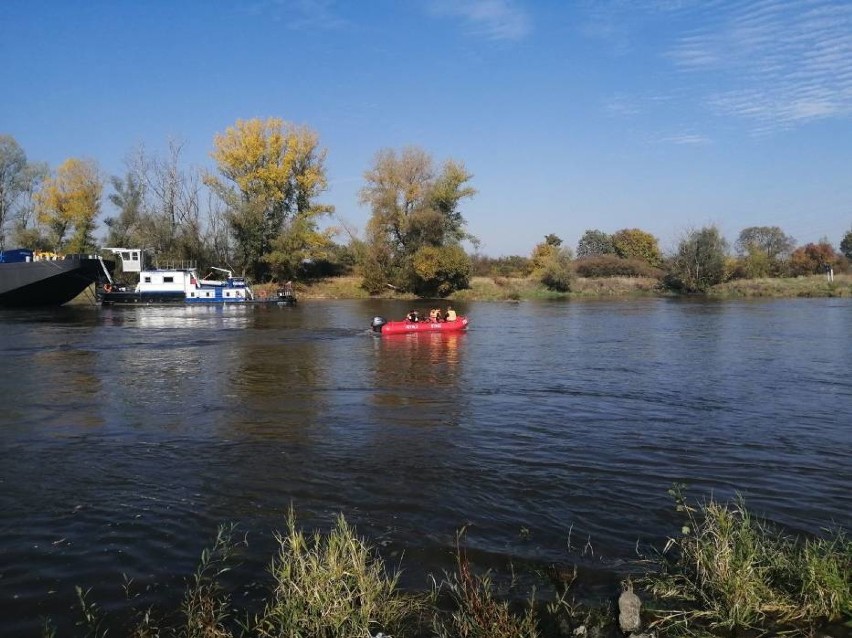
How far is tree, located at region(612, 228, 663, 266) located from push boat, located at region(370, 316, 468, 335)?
82510 mm

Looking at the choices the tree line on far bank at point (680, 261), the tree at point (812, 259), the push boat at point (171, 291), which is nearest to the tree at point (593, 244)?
the tree line on far bank at point (680, 261)

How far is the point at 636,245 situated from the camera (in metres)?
110

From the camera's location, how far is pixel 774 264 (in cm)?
8181

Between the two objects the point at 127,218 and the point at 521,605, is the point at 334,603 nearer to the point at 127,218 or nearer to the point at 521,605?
the point at 521,605

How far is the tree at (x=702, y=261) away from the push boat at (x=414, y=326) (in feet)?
154

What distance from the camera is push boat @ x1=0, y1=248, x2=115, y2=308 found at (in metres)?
47.2

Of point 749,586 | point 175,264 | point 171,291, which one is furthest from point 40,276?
point 749,586

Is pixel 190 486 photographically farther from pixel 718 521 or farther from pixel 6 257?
pixel 6 257

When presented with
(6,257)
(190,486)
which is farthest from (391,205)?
(190,486)

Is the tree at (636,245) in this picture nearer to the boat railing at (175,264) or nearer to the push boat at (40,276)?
the boat railing at (175,264)

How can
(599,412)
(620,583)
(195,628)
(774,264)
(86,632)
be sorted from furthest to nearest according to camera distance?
1. (774,264)
2. (599,412)
3. (620,583)
4. (86,632)
5. (195,628)

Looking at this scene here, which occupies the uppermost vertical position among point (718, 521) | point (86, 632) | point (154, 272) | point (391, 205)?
point (391, 205)

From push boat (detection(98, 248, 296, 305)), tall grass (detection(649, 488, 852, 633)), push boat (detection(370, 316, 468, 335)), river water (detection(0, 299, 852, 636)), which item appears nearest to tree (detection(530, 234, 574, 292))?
push boat (detection(98, 248, 296, 305))

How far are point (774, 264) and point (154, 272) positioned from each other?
69.2 meters
